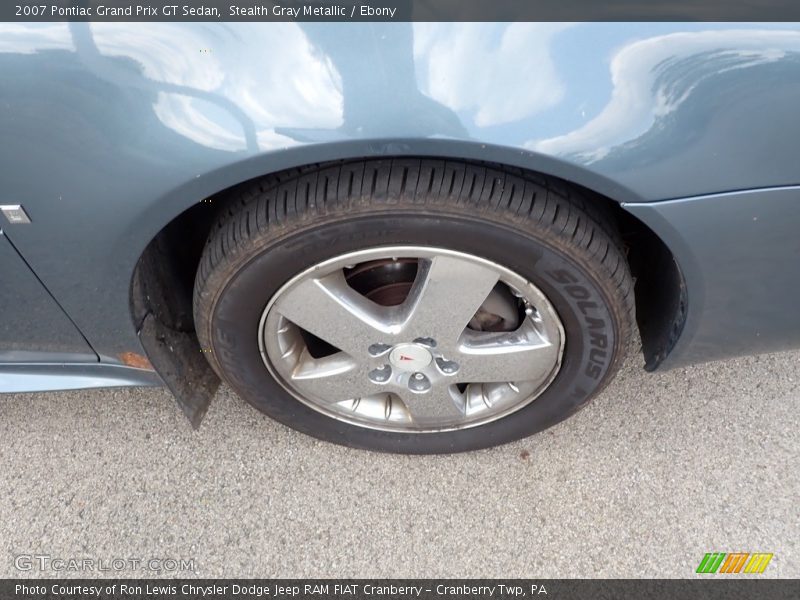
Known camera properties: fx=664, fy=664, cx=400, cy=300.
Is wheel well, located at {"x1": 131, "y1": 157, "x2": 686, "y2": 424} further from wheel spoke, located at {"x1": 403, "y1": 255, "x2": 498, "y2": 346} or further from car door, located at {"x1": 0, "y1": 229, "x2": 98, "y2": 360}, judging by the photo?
wheel spoke, located at {"x1": 403, "y1": 255, "x2": 498, "y2": 346}

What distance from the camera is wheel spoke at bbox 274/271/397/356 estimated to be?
1.37 meters

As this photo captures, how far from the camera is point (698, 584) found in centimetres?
159

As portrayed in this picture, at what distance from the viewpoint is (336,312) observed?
141cm

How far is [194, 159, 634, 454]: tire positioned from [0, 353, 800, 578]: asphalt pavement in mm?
207

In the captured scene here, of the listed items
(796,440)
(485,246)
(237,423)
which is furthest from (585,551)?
(237,423)

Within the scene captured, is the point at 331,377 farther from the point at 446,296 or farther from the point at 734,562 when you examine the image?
the point at 734,562

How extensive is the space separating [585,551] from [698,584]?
27cm

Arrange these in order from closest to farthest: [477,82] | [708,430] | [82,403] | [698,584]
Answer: [477,82]
[698,584]
[708,430]
[82,403]

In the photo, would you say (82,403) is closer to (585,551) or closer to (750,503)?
(585,551)

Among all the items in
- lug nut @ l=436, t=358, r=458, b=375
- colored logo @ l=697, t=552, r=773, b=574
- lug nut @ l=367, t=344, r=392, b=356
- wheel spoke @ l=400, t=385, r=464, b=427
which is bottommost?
colored logo @ l=697, t=552, r=773, b=574

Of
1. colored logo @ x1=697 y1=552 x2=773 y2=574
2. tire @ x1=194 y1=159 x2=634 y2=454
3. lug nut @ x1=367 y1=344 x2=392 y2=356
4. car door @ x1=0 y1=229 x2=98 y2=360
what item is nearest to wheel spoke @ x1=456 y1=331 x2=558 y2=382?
tire @ x1=194 y1=159 x2=634 y2=454

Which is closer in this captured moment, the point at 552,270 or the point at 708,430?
the point at 552,270

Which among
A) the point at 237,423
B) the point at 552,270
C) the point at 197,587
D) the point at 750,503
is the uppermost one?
the point at 552,270

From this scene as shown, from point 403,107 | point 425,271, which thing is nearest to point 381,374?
point 425,271
